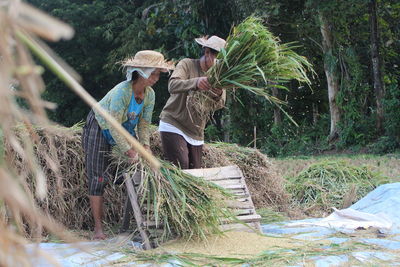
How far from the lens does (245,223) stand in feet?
12.9

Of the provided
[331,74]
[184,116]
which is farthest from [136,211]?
[331,74]

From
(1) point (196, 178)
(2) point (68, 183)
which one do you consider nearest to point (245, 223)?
(1) point (196, 178)

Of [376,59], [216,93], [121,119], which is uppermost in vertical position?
[376,59]

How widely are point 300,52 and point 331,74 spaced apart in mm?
1255

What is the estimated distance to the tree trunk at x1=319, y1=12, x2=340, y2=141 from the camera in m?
12.5

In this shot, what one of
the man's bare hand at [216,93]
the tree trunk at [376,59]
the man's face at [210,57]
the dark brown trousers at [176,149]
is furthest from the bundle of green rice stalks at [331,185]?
the tree trunk at [376,59]

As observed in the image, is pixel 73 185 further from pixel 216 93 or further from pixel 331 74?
pixel 331 74

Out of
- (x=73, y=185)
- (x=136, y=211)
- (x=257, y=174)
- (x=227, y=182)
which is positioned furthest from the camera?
(x=257, y=174)

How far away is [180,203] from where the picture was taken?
363 centimetres

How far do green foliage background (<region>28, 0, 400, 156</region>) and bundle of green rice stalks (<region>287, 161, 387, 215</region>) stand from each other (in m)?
5.88

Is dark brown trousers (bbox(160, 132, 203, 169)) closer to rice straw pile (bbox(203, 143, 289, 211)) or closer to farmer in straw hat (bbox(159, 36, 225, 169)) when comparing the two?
farmer in straw hat (bbox(159, 36, 225, 169))

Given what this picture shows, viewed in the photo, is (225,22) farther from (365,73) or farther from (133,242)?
(133,242)

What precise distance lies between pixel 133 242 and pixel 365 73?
33.2 feet

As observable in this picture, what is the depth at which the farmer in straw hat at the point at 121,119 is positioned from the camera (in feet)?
12.7
